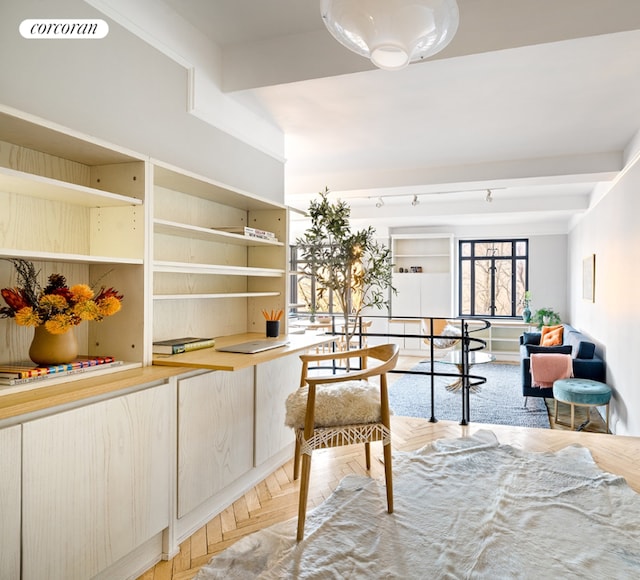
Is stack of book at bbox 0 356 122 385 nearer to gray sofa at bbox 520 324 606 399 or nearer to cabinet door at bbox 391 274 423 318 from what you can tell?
gray sofa at bbox 520 324 606 399

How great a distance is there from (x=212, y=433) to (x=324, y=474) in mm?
870

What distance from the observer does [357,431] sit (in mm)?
2256

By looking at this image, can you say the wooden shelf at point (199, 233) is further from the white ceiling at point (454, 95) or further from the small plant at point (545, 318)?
the small plant at point (545, 318)

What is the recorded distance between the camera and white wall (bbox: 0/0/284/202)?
1.83 metres

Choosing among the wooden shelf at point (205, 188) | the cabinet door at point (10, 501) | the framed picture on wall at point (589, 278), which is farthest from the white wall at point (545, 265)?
the cabinet door at point (10, 501)

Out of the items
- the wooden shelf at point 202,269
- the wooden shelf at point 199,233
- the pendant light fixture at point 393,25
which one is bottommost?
the wooden shelf at point 202,269

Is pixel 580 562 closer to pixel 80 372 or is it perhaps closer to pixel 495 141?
pixel 80 372

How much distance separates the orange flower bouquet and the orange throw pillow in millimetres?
6396

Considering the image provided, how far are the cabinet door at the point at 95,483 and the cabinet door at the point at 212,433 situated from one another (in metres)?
0.11

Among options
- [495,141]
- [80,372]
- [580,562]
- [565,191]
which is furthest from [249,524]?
[565,191]

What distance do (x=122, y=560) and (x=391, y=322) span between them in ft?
24.3

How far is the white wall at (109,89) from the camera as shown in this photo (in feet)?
6.01

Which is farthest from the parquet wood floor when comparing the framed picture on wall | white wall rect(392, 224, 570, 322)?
white wall rect(392, 224, 570, 322)

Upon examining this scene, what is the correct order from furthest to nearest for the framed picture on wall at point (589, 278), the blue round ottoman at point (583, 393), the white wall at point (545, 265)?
1. the white wall at point (545, 265)
2. the framed picture on wall at point (589, 278)
3. the blue round ottoman at point (583, 393)
